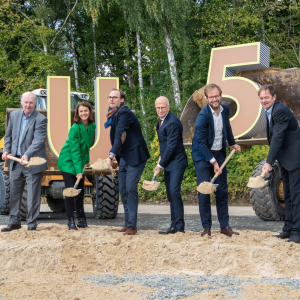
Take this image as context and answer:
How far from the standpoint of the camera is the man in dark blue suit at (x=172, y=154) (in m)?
5.65

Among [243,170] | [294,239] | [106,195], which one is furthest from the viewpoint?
[243,170]

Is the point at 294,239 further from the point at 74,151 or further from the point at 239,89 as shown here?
the point at 239,89

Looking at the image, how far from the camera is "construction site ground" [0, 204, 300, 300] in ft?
A: 11.3

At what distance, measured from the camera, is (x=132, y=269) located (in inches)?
176

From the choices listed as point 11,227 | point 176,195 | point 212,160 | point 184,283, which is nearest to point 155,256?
point 184,283

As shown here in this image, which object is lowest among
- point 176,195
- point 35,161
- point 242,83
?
point 176,195

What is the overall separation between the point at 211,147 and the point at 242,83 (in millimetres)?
3624

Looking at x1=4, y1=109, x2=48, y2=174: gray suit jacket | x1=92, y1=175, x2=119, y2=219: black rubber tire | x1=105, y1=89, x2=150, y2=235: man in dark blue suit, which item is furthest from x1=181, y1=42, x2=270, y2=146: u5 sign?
x1=4, y1=109, x2=48, y2=174: gray suit jacket

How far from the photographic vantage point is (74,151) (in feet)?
20.2

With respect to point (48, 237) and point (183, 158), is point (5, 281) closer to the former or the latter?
point (48, 237)

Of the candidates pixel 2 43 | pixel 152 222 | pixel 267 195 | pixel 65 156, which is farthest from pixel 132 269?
pixel 2 43

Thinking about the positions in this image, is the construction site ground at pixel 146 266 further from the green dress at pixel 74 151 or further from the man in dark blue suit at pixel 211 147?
the green dress at pixel 74 151

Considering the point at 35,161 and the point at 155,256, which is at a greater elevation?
the point at 35,161

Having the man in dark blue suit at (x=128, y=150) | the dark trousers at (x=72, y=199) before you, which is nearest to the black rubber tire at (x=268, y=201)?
the man in dark blue suit at (x=128, y=150)
